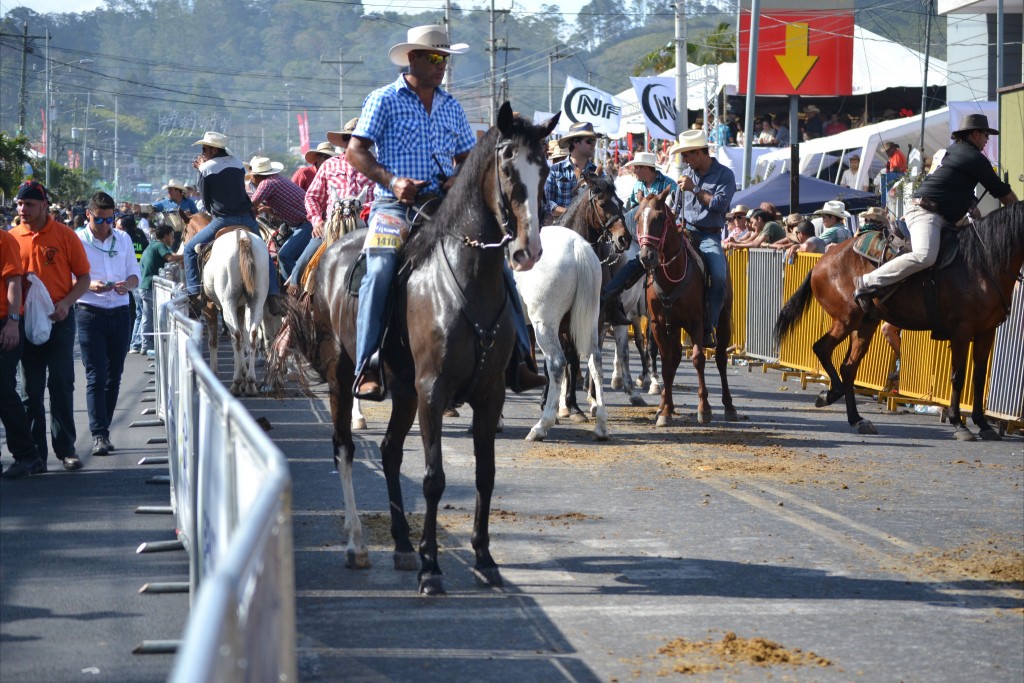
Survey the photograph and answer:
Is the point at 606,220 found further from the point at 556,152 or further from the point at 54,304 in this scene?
the point at 54,304

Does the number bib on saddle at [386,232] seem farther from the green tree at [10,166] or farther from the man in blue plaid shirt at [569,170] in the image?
the green tree at [10,166]

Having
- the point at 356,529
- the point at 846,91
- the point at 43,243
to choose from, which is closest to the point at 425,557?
the point at 356,529

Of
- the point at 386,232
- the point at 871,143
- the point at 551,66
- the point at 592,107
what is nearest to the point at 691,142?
the point at 386,232

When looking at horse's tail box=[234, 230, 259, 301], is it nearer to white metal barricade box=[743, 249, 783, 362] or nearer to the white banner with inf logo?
white metal barricade box=[743, 249, 783, 362]

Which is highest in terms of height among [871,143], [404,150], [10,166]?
[10,166]

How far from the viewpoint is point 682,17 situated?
33750 mm

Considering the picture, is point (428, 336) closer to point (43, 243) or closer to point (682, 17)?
point (43, 243)

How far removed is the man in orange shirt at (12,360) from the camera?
1093 centimetres

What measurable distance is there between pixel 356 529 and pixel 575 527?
1.67 metres

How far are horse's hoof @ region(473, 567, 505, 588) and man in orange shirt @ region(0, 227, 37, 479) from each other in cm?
511

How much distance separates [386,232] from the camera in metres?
8.09

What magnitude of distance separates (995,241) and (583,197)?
3.92 m

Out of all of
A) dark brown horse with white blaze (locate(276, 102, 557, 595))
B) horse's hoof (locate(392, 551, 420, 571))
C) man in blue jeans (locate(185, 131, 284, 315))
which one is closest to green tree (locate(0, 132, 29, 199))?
man in blue jeans (locate(185, 131, 284, 315))

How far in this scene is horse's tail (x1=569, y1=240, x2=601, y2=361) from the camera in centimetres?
1339
